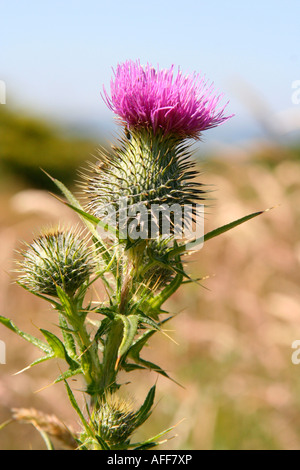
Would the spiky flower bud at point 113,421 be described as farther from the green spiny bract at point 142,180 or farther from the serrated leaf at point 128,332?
the green spiny bract at point 142,180

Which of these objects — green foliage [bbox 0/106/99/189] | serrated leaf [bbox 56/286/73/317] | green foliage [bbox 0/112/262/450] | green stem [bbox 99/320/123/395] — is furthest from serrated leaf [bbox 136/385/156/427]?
green foliage [bbox 0/106/99/189]

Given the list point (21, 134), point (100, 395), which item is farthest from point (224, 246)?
point (21, 134)

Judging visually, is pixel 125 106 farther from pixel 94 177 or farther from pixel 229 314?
pixel 229 314

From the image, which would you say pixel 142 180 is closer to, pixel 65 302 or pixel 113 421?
pixel 65 302

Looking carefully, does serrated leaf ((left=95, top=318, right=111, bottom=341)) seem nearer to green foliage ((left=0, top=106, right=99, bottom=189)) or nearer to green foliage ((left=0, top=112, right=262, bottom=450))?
green foliage ((left=0, top=112, right=262, bottom=450))

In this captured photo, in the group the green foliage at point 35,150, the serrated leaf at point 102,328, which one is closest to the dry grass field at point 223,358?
the serrated leaf at point 102,328

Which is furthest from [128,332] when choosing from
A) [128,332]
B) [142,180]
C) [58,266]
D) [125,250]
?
[142,180]
